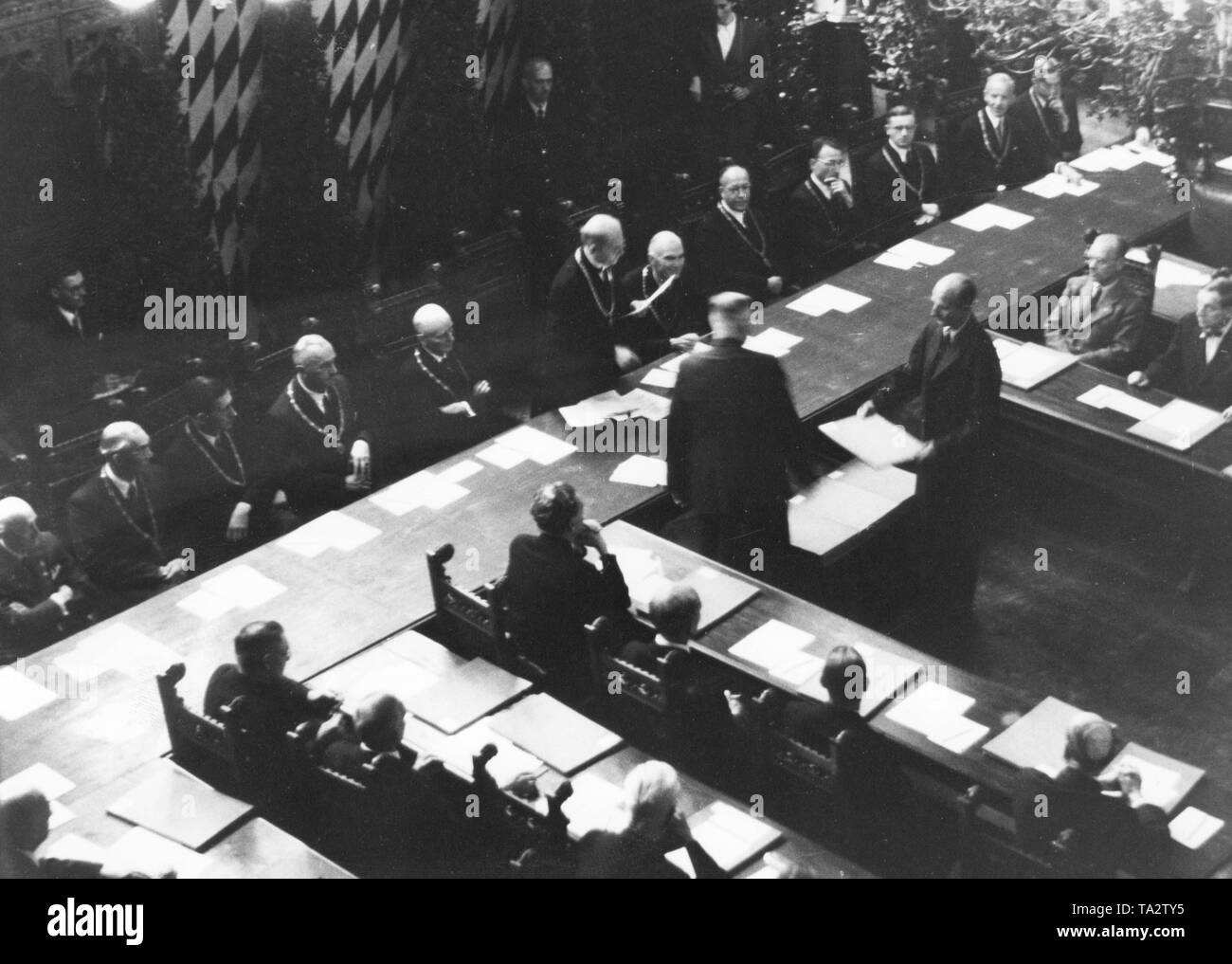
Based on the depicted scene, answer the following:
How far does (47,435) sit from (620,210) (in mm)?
3731

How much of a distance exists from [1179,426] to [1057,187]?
2525mm

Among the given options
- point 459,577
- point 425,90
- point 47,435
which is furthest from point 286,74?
point 459,577

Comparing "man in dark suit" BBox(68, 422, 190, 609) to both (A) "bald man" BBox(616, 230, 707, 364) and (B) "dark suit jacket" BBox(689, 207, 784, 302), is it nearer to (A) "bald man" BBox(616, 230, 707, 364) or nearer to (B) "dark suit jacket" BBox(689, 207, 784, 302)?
(A) "bald man" BBox(616, 230, 707, 364)

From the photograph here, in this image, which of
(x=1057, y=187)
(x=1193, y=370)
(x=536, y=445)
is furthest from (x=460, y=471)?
(x=1057, y=187)

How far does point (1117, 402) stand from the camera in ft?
25.4

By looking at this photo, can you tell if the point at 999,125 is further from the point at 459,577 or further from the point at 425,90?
the point at 459,577

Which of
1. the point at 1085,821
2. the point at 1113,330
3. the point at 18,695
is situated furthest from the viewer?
the point at 1113,330

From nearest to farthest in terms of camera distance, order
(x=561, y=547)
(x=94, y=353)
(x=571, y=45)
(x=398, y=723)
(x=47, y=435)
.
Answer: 1. (x=398, y=723)
2. (x=561, y=547)
3. (x=47, y=435)
4. (x=94, y=353)
5. (x=571, y=45)

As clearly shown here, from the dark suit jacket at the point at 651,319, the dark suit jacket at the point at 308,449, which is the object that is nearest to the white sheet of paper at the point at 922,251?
the dark suit jacket at the point at 651,319

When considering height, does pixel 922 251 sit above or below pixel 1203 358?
Result: above

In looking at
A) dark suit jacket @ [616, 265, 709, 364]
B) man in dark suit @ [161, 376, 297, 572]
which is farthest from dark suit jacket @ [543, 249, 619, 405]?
man in dark suit @ [161, 376, 297, 572]

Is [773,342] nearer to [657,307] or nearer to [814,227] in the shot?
[657,307]

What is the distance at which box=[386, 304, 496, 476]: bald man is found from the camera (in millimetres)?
7812

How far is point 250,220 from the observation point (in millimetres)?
9211
